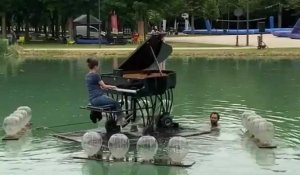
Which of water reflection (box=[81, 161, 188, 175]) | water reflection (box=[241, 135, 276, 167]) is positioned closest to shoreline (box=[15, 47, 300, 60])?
water reflection (box=[241, 135, 276, 167])

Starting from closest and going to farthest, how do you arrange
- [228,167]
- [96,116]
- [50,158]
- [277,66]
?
1. [228,167]
2. [50,158]
3. [96,116]
4. [277,66]

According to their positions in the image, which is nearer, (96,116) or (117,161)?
(117,161)

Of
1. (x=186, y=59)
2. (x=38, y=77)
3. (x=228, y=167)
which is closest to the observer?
(x=228, y=167)

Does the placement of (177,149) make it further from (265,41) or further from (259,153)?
(265,41)

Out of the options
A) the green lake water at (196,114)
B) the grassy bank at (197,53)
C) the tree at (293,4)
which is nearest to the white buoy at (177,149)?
the green lake water at (196,114)

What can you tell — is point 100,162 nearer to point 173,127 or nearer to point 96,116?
point 96,116

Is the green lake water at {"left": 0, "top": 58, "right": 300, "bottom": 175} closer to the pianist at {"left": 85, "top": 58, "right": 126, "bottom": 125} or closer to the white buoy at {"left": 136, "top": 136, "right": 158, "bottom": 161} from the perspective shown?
the white buoy at {"left": 136, "top": 136, "right": 158, "bottom": 161}

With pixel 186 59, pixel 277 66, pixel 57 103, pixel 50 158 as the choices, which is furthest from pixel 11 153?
pixel 186 59

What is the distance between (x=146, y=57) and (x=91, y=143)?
2.92 m

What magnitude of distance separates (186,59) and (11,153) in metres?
26.1

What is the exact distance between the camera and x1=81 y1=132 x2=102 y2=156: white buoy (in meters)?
9.37

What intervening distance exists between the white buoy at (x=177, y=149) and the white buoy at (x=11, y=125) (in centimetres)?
340

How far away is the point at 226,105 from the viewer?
52.3ft

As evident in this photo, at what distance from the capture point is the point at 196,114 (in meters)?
14.4
